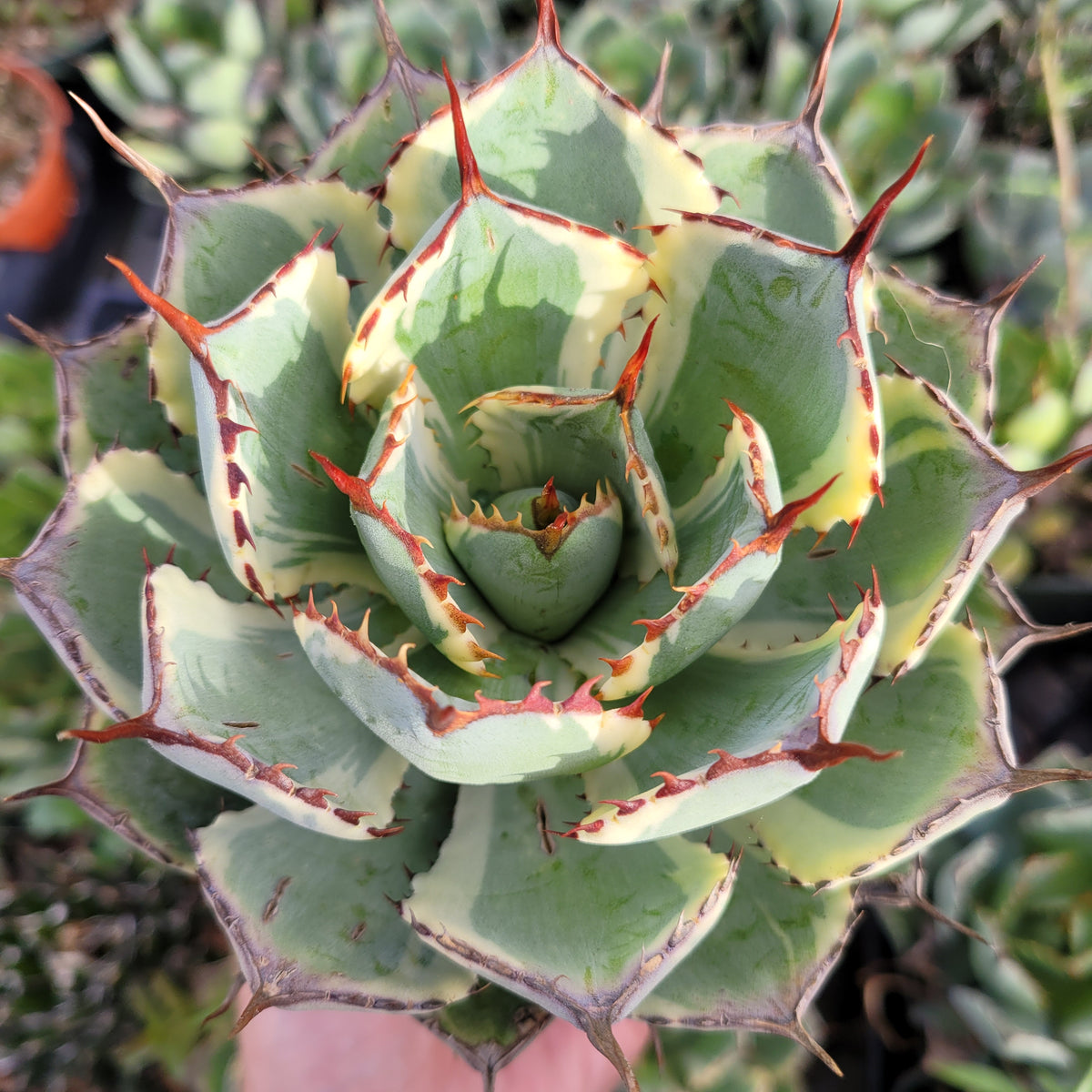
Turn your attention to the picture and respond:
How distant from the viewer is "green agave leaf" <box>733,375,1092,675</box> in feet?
1.58

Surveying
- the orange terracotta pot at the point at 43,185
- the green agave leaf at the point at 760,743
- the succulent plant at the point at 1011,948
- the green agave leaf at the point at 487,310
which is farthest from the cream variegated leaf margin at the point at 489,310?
the orange terracotta pot at the point at 43,185

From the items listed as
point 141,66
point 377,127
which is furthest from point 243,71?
point 377,127

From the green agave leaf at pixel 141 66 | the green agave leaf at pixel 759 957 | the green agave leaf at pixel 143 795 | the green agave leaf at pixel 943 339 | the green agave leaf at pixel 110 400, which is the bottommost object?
the green agave leaf at pixel 143 795

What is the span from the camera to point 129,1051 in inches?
43.1

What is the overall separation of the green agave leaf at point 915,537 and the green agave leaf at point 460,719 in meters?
0.17

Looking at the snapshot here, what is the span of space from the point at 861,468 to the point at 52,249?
1.77 metres

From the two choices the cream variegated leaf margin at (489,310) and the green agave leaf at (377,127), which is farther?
the green agave leaf at (377,127)

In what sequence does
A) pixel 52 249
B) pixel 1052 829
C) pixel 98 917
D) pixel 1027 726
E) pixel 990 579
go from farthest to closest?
pixel 52 249
pixel 1027 726
pixel 98 917
pixel 1052 829
pixel 990 579

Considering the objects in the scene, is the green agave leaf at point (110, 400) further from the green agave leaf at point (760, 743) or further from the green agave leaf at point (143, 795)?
the green agave leaf at point (760, 743)

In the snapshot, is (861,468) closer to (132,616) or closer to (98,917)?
(132,616)

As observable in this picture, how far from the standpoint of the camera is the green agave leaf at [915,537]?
482 millimetres

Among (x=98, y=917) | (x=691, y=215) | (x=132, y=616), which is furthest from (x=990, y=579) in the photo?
(x=98, y=917)

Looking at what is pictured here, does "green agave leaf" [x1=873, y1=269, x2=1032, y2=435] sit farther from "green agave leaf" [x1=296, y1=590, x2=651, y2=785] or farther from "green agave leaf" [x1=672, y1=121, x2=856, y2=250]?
"green agave leaf" [x1=296, y1=590, x2=651, y2=785]

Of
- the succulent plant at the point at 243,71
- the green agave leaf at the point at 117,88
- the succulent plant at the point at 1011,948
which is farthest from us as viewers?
Answer: the green agave leaf at the point at 117,88
